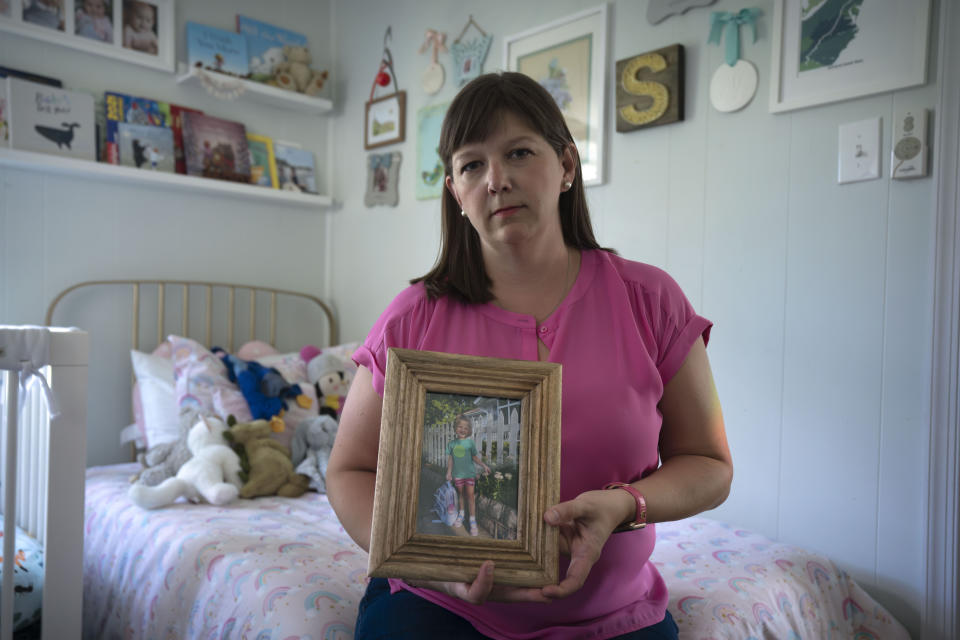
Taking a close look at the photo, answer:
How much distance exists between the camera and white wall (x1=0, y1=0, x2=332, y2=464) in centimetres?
231

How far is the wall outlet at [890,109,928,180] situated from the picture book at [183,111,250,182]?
229cm

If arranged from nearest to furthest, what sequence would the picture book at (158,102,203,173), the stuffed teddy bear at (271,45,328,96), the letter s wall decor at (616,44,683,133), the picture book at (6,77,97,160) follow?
the letter s wall decor at (616,44,683,133), the picture book at (6,77,97,160), the picture book at (158,102,203,173), the stuffed teddy bear at (271,45,328,96)

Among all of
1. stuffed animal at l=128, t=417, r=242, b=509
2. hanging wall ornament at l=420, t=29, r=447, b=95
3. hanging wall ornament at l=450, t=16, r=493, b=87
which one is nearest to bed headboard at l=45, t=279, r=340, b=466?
stuffed animal at l=128, t=417, r=242, b=509

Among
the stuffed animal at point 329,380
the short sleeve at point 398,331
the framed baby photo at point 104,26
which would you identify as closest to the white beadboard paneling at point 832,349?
the short sleeve at point 398,331

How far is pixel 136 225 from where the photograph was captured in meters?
2.58

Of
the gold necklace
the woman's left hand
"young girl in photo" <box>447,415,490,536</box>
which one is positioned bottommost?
the woman's left hand

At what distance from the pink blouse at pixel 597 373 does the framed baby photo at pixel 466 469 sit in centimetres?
17

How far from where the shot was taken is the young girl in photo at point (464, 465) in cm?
81

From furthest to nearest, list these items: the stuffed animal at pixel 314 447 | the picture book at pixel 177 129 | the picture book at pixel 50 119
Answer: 1. the picture book at pixel 177 129
2. the picture book at pixel 50 119
3. the stuffed animal at pixel 314 447

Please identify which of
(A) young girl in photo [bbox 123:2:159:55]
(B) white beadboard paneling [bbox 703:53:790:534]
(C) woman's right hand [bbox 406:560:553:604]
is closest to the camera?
(C) woman's right hand [bbox 406:560:553:604]

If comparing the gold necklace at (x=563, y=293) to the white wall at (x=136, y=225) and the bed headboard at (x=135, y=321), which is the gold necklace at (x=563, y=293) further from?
the white wall at (x=136, y=225)

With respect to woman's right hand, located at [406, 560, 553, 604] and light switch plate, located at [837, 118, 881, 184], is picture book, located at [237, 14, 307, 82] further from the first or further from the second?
woman's right hand, located at [406, 560, 553, 604]

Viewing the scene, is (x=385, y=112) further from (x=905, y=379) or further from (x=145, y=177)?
(x=905, y=379)

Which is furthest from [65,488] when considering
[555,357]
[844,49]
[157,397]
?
[844,49]
